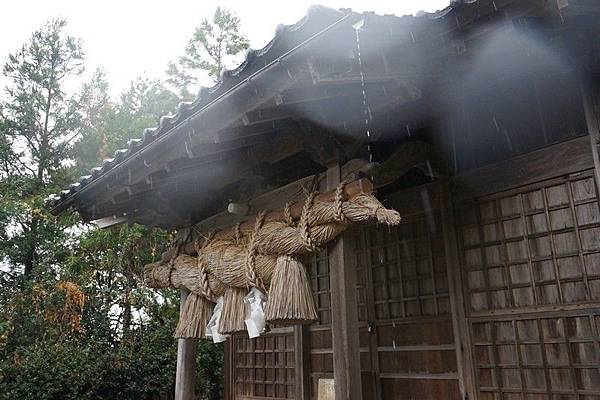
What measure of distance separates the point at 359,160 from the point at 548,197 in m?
1.32

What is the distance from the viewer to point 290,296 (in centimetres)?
302

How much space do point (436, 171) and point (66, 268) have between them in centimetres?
958

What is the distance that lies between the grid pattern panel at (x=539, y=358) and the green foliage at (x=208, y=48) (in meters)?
15.0

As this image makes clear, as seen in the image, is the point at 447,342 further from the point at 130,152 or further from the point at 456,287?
the point at 130,152

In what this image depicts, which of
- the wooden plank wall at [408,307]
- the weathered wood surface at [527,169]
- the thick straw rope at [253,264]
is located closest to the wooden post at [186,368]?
the wooden plank wall at [408,307]

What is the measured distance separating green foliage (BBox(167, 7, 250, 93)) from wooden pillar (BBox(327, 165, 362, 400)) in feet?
48.6

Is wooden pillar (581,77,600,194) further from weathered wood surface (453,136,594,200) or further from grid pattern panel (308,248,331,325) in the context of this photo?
grid pattern panel (308,248,331,325)

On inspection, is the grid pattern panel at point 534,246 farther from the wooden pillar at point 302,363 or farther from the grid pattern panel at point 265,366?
the grid pattern panel at point 265,366

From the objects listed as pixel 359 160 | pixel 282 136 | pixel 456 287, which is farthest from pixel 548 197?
pixel 282 136

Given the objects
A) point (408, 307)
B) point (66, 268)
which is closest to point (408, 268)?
point (408, 307)

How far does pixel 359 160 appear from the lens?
10.2 ft

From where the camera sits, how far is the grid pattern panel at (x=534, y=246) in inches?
120

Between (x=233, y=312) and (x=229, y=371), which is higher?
(x=233, y=312)

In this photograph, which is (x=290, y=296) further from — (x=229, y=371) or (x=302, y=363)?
(x=229, y=371)
